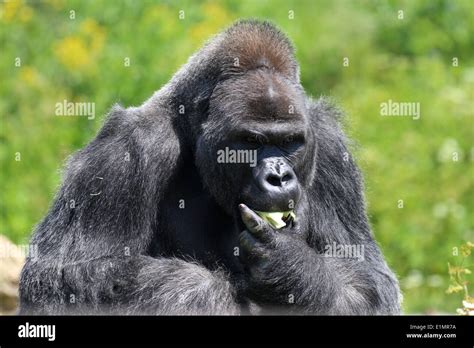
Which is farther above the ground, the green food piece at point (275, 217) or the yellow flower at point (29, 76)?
the yellow flower at point (29, 76)

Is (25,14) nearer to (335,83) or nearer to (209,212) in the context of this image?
(335,83)

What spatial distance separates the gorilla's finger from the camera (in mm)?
5699

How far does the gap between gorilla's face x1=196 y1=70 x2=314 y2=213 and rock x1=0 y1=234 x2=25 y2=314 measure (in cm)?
331

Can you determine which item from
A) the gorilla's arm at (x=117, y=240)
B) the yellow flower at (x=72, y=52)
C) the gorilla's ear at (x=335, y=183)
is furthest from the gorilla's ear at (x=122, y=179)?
the yellow flower at (x=72, y=52)

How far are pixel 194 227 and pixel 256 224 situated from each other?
889 mm

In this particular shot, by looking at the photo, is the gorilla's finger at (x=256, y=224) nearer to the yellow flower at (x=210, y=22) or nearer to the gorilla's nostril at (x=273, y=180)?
the gorilla's nostril at (x=273, y=180)

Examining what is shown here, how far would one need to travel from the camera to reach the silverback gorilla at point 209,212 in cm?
587

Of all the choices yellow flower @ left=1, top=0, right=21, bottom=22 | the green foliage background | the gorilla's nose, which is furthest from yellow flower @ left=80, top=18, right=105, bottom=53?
the gorilla's nose

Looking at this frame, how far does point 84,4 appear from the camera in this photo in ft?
42.4

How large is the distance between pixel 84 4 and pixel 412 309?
5962 millimetres

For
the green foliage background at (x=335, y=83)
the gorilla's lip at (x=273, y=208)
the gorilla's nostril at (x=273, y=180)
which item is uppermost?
the green foliage background at (x=335, y=83)

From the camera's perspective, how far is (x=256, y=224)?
18.7 ft

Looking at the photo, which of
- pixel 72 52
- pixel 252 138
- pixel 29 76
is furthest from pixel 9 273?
pixel 72 52
